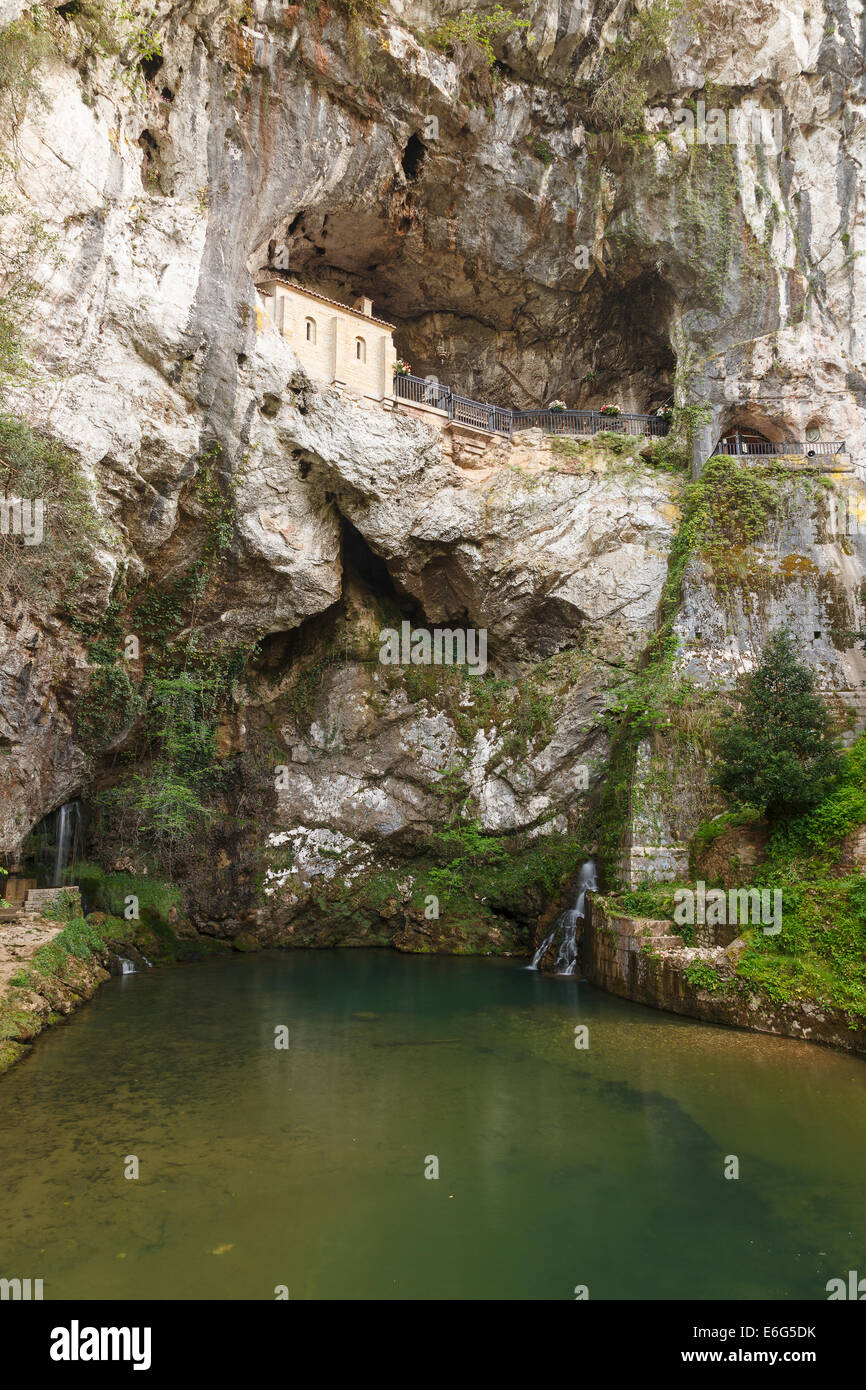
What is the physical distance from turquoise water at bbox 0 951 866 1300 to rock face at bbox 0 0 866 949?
507 cm

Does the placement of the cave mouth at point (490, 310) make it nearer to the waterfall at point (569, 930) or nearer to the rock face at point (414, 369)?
the rock face at point (414, 369)

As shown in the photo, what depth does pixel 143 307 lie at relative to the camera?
14.5 m

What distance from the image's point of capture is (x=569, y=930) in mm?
15773

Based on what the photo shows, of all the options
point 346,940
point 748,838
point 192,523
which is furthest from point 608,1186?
point 192,523

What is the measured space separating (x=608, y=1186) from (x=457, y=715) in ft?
46.8

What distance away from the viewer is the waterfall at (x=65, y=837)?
55.6 feet

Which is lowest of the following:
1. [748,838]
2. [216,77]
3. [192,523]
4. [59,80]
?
[748,838]

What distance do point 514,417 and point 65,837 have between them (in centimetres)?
1806

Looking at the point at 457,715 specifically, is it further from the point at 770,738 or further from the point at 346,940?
the point at 770,738

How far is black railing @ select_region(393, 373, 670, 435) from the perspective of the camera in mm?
21859

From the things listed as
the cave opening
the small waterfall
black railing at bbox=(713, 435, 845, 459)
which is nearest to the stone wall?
the small waterfall

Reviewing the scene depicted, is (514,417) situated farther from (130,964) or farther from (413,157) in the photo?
(130,964)

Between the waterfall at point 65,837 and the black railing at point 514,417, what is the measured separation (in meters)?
13.5

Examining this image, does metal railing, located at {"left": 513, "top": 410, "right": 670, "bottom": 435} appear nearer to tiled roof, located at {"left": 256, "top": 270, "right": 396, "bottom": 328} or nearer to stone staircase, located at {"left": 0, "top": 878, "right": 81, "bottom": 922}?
tiled roof, located at {"left": 256, "top": 270, "right": 396, "bottom": 328}
